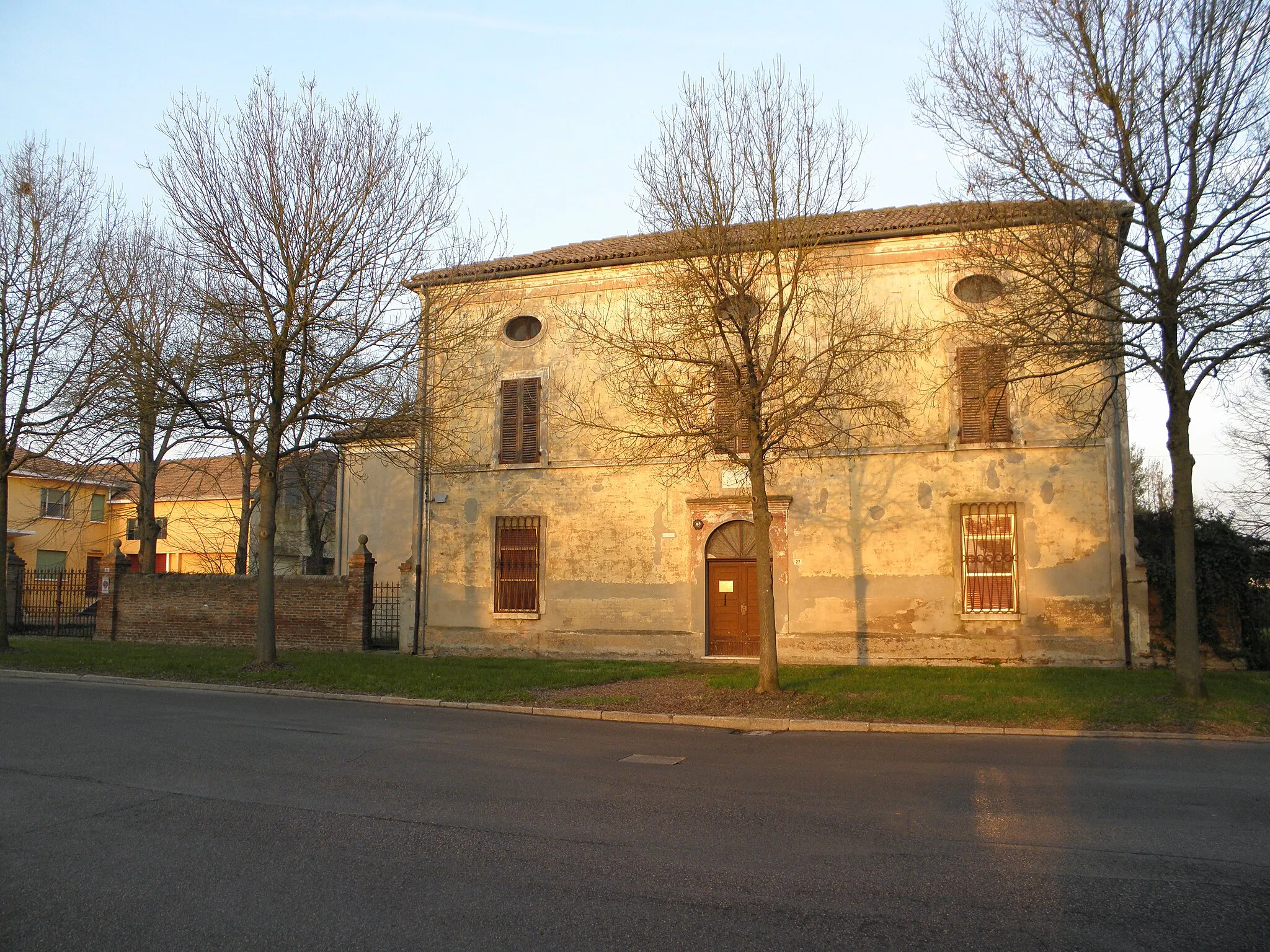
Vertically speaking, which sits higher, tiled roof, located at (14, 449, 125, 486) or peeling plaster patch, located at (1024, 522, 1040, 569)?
tiled roof, located at (14, 449, 125, 486)

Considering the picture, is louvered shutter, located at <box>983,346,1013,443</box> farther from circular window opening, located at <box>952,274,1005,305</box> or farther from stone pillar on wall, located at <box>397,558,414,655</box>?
stone pillar on wall, located at <box>397,558,414,655</box>

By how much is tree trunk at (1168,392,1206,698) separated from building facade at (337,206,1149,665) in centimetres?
351

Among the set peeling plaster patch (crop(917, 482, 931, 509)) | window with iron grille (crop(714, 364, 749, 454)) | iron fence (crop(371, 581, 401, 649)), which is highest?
window with iron grille (crop(714, 364, 749, 454))

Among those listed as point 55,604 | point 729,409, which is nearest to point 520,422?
point 729,409

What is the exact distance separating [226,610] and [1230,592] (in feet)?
68.6

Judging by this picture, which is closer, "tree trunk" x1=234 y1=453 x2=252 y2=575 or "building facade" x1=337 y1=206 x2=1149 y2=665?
"building facade" x1=337 y1=206 x2=1149 y2=665

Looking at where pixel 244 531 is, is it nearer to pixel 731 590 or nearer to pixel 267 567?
pixel 267 567

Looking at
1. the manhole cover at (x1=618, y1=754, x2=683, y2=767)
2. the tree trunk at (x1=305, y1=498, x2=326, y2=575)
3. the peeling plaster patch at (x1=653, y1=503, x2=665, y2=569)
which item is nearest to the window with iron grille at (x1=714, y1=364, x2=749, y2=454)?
the manhole cover at (x1=618, y1=754, x2=683, y2=767)

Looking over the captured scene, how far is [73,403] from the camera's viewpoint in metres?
18.7

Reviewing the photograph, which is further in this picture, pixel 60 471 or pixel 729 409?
pixel 60 471

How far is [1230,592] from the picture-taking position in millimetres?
16844

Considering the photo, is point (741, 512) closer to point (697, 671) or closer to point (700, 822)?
point (697, 671)

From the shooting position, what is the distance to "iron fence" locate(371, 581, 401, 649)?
2212 cm

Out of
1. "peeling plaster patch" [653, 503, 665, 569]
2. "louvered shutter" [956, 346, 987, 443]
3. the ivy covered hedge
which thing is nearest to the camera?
the ivy covered hedge
